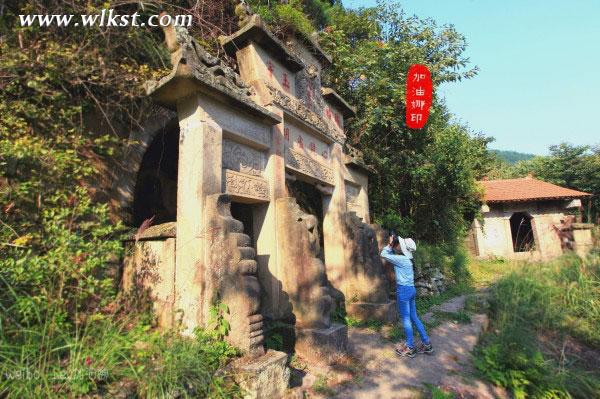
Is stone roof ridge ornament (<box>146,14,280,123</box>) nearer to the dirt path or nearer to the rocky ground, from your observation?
the rocky ground

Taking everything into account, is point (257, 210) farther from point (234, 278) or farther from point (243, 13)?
point (243, 13)

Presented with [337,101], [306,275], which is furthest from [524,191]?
[306,275]

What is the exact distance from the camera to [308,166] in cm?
619

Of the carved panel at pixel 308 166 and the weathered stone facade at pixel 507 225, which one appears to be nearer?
the carved panel at pixel 308 166

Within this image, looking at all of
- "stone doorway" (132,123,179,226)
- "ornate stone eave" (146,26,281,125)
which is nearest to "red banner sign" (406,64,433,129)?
"ornate stone eave" (146,26,281,125)

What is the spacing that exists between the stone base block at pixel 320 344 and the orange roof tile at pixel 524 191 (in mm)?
14968

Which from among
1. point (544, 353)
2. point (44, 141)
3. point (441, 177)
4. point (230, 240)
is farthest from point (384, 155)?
point (44, 141)

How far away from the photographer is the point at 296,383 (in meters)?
3.75

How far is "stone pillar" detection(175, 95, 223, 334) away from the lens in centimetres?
358

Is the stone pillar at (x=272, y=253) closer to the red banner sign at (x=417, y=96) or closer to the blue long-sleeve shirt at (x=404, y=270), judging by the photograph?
the blue long-sleeve shirt at (x=404, y=270)

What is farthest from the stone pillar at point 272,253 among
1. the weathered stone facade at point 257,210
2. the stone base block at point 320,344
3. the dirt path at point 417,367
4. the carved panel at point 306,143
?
the dirt path at point 417,367

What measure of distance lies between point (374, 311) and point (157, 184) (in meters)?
5.43

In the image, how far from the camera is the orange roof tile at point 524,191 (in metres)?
15.5

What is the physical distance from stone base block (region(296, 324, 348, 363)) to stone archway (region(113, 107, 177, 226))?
9.93 feet
